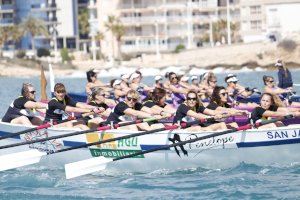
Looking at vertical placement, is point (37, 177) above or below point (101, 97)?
below

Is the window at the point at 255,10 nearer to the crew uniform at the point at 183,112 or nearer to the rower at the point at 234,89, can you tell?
the rower at the point at 234,89

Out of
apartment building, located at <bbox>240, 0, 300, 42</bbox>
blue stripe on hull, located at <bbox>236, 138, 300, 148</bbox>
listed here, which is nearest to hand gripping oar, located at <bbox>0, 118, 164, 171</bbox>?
blue stripe on hull, located at <bbox>236, 138, 300, 148</bbox>

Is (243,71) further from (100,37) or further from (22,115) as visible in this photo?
(22,115)

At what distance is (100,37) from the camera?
109938 millimetres

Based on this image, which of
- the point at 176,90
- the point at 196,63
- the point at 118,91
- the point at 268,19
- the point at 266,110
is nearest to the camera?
the point at 266,110

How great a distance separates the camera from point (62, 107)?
2269 centimetres

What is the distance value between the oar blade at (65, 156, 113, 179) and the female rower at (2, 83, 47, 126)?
226 centimetres

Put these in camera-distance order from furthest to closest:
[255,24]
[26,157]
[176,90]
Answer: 1. [255,24]
2. [176,90]
3. [26,157]

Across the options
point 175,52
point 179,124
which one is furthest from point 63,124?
point 175,52

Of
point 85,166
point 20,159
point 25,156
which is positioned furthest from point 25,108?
point 85,166

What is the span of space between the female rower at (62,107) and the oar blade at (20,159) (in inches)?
43.5

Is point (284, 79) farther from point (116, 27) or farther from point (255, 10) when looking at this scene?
point (116, 27)

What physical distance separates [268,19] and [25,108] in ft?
258

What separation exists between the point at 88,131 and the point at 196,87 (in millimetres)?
8549
